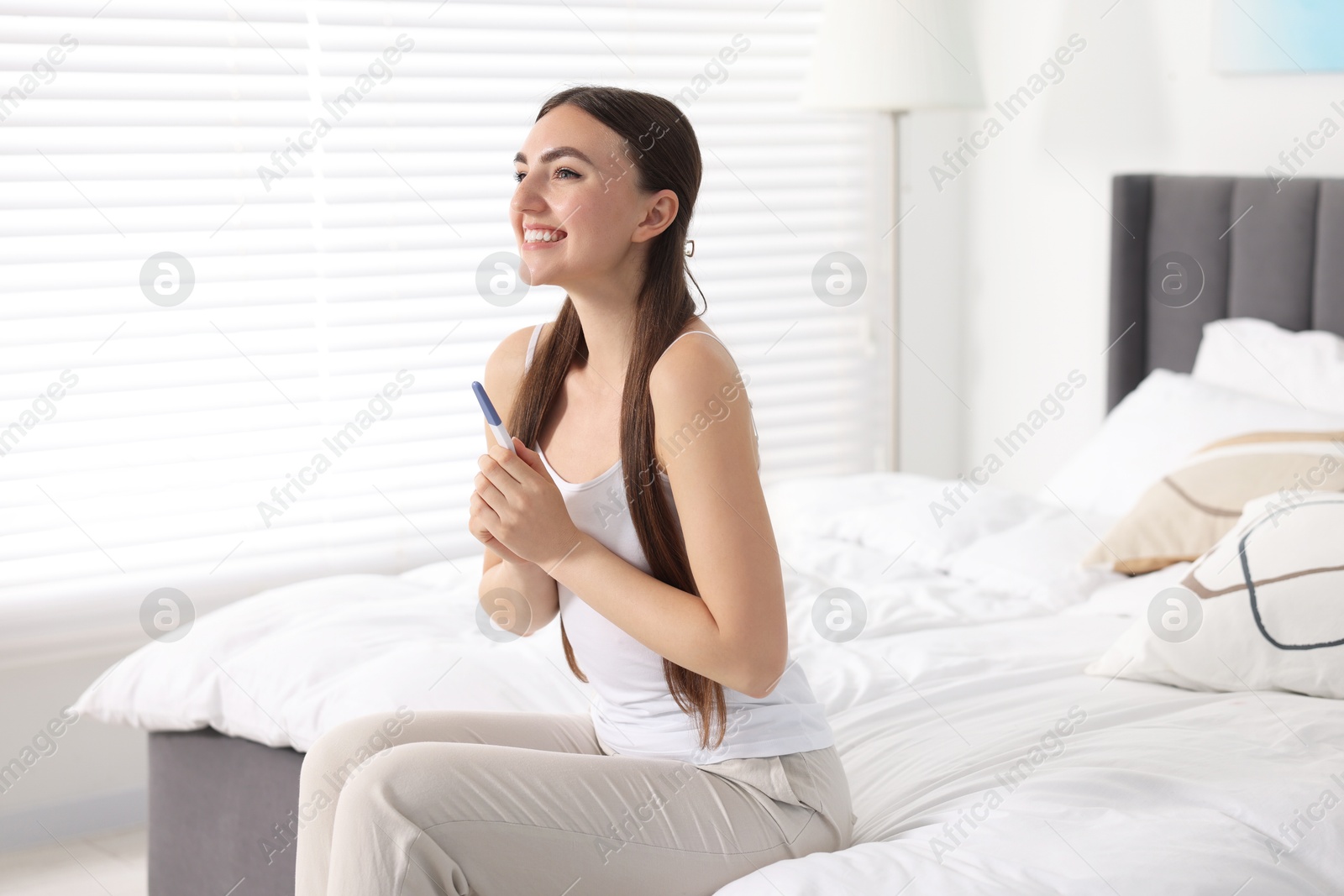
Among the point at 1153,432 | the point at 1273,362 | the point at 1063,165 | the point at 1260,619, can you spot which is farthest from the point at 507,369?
the point at 1063,165

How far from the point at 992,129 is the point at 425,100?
1524 mm

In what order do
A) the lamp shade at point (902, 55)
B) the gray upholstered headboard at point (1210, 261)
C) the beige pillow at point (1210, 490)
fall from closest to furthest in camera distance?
the beige pillow at point (1210, 490)
the gray upholstered headboard at point (1210, 261)
the lamp shade at point (902, 55)

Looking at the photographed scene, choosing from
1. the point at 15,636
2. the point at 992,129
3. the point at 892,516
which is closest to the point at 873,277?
the point at 992,129

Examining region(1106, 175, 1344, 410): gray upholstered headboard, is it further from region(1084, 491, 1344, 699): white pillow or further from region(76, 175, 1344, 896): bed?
region(1084, 491, 1344, 699): white pillow

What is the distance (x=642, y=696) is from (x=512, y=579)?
0.21 meters

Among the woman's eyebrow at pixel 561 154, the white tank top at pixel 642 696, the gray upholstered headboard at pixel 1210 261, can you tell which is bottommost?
the white tank top at pixel 642 696

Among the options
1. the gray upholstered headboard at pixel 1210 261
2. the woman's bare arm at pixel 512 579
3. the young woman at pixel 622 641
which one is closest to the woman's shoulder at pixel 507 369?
the woman's bare arm at pixel 512 579

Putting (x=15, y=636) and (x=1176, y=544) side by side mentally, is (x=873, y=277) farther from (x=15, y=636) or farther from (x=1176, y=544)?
(x=15, y=636)

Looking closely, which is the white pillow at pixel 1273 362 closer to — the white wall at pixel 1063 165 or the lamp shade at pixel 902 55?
the white wall at pixel 1063 165

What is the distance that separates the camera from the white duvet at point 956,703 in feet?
3.97

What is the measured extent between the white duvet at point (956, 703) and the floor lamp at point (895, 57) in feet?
3.32

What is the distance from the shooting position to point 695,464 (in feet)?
3.75

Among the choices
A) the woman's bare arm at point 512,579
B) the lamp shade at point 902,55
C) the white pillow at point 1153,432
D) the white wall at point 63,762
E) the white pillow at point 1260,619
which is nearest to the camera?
the woman's bare arm at point 512,579

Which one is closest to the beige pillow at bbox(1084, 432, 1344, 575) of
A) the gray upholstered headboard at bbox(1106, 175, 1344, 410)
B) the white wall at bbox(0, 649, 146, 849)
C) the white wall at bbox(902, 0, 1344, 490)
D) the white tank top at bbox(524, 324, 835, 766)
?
the gray upholstered headboard at bbox(1106, 175, 1344, 410)
